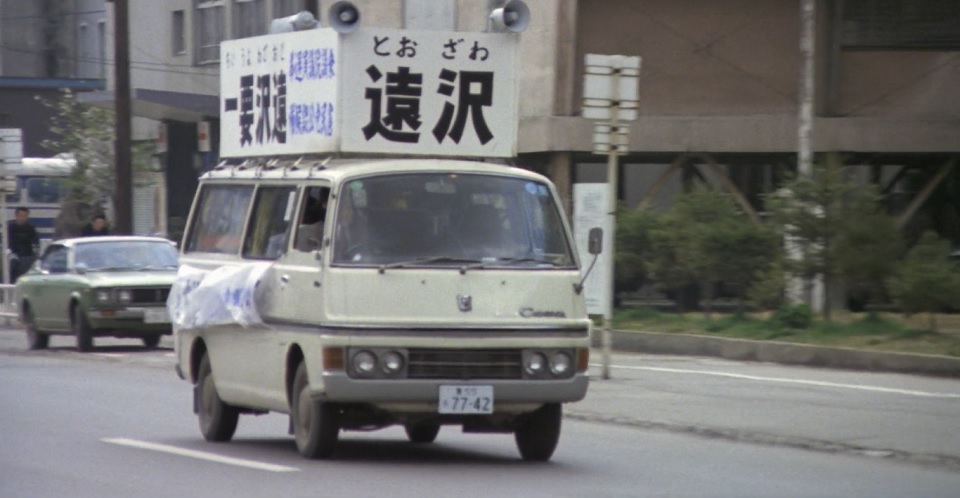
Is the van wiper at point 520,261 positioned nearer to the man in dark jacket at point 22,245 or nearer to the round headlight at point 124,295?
the round headlight at point 124,295

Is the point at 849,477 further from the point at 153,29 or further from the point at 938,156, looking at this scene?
the point at 153,29

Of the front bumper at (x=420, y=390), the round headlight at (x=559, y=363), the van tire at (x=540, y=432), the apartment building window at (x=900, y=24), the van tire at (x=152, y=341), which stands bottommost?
the van tire at (x=152, y=341)

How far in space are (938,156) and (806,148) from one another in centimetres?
560

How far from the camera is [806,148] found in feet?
91.1

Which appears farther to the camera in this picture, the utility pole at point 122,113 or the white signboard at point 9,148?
the white signboard at point 9,148

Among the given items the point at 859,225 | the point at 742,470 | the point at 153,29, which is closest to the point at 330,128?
the point at 742,470

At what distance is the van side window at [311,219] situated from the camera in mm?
12078

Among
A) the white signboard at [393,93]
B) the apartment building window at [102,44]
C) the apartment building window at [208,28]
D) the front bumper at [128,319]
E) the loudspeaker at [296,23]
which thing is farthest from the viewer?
the apartment building window at [102,44]

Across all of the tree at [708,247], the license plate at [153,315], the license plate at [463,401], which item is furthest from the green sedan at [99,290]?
the license plate at [463,401]

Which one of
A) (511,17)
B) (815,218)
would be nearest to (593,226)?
(815,218)

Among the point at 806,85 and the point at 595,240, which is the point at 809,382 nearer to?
the point at 595,240

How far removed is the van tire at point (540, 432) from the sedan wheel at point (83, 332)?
14.0 m

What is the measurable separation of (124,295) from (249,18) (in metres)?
20.5

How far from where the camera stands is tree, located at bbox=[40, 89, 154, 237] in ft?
139
